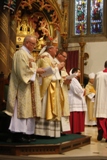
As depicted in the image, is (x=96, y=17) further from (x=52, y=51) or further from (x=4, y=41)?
(x=52, y=51)

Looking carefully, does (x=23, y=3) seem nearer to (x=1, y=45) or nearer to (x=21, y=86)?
(x=1, y=45)

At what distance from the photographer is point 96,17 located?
15.6 meters

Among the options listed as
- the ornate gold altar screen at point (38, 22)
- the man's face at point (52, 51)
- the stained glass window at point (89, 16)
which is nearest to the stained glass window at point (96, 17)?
the stained glass window at point (89, 16)

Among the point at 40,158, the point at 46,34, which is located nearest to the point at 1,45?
the point at 46,34

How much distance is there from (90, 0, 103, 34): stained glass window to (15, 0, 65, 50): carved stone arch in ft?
7.95

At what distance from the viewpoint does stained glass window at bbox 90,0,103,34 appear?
1545cm

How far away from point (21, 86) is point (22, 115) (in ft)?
1.59

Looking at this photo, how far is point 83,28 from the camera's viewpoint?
15.8m

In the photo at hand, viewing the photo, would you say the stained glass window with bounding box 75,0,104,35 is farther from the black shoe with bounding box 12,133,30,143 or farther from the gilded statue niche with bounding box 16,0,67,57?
the black shoe with bounding box 12,133,30,143

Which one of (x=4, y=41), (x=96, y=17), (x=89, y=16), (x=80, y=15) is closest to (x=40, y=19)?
(x=80, y=15)

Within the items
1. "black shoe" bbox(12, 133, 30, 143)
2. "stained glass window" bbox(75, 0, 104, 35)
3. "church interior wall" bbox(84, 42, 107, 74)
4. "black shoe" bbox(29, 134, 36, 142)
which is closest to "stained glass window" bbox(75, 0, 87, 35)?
"stained glass window" bbox(75, 0, 104, 35)

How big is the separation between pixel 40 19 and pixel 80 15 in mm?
2539

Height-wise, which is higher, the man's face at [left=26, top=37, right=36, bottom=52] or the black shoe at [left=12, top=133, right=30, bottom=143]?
the man's face at [left=26, top=37, right=36, bottom=52]

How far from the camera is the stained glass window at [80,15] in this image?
51.8 ft
